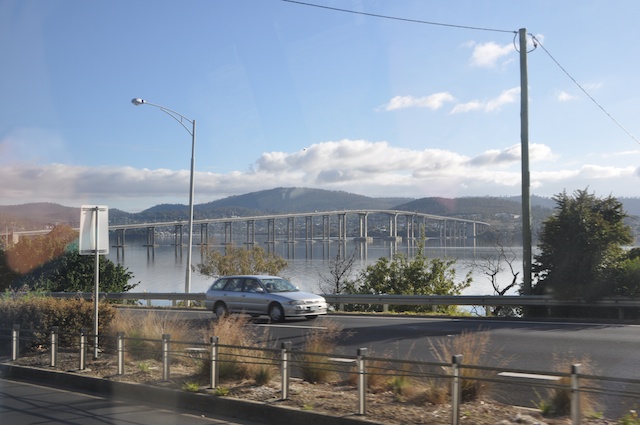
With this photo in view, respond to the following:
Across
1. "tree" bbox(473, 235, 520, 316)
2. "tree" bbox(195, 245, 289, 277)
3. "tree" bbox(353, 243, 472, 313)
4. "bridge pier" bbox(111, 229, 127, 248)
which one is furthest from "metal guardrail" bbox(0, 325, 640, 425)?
"bridge pier" bbox(111, 229, 127, 248)

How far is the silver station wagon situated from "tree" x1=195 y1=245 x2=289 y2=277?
17.9 meters

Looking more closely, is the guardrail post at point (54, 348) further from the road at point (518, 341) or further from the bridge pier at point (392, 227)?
the bridge pier at point (392, 227)

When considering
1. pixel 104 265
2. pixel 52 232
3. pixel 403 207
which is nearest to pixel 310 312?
pixel 104 265

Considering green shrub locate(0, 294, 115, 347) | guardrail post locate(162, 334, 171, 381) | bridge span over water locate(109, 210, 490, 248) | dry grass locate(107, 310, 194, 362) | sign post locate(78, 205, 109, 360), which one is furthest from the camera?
bridge span over water locate(109, 210, 490, 248)

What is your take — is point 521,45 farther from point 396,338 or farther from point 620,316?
point 396,338

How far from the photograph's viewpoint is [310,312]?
1911 centimetres

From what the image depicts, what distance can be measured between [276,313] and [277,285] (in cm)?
146

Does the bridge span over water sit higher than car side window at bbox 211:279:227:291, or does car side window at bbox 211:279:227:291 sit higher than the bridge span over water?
the bridge span over water

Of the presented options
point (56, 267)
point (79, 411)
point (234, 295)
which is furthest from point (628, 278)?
point (56, 267)

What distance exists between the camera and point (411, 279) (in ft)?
Answer: 104

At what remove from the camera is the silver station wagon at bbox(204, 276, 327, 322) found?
19.1 m

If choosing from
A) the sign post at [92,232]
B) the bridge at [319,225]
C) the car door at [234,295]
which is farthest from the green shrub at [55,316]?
the bridge at [319,225]

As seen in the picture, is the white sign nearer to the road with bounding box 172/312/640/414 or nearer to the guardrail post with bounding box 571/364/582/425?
the road with bounding box 172/312/640/414

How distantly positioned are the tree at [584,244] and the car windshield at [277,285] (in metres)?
8.03
